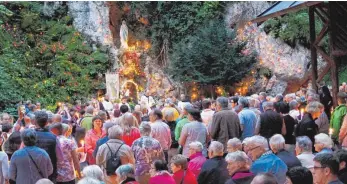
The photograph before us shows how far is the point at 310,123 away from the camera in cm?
844

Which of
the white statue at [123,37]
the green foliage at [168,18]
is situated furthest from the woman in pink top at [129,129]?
the white statue at [123,37]

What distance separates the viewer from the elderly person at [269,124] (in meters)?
8.37

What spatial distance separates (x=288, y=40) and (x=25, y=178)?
20182 mm

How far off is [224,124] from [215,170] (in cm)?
252

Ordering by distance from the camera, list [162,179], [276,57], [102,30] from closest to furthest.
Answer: [162,179] < [276,57] < [102,30]

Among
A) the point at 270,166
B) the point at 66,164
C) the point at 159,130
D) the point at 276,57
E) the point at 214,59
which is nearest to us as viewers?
the point at 270,166

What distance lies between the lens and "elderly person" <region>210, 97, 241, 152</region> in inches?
343

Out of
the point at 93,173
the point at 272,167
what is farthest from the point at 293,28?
the point at 93,173

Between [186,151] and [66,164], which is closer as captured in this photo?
[66,164]

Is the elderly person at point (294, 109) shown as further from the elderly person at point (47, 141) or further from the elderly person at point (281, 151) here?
the elderly person at point (47, 141)

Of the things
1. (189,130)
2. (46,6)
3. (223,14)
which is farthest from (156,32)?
(189,130)

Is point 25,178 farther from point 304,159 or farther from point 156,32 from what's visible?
point 156,32

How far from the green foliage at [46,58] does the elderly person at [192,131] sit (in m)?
14.4

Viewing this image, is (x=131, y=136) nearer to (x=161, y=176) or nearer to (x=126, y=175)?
(x=161, y=176)
